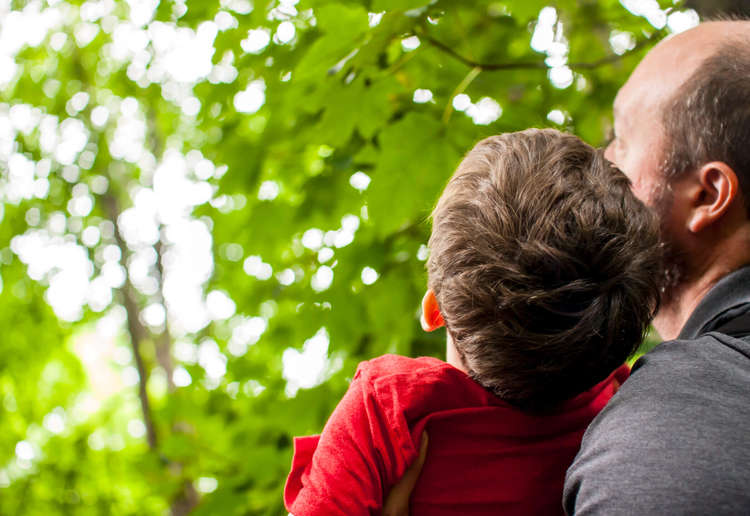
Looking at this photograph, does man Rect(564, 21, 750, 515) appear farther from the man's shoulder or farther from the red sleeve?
the red sleeve

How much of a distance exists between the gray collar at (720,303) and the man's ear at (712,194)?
0.36 feet

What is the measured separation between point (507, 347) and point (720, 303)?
1.63 feet

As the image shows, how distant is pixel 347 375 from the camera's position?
1.89 metres

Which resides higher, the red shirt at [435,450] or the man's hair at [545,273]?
the man's hair at [545,273]

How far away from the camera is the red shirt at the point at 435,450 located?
911 millimetres

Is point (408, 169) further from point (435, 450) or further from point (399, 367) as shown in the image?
point (435, 450)

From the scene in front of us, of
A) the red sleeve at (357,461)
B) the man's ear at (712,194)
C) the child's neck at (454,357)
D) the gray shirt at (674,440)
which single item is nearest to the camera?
the gray shirt at (674,440)

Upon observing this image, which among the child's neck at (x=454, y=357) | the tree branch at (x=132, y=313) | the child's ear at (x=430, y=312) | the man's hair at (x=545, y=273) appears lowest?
the tree branch at (x=132, y=313)

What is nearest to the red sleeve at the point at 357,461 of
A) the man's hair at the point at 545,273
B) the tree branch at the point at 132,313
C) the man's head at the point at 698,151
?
the man's hair at the point at 545,273

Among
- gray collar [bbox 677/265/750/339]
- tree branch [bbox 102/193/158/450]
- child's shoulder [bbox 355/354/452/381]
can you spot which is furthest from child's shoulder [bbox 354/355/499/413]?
tree branch [bbox 102/193/158/450]

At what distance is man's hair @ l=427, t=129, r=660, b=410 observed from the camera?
907 mm

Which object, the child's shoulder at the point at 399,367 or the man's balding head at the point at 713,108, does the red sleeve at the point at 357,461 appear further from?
the man's balding head at the point at 713,108

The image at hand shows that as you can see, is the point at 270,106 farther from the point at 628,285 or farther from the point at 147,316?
the point at 147,316

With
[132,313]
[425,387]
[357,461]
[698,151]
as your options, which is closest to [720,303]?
[698,151]
